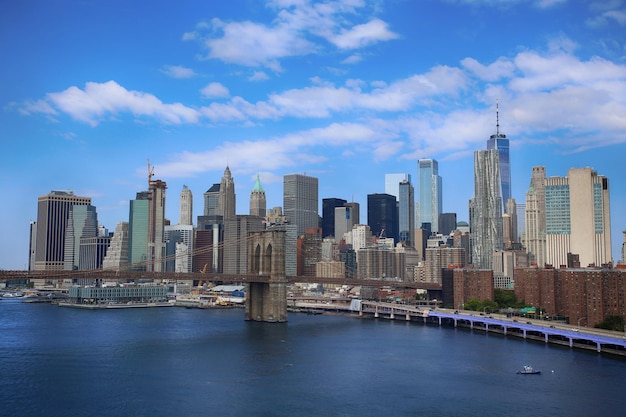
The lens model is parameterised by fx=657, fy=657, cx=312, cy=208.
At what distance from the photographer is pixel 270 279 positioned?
75.6 meters

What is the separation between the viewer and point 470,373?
4294 cm

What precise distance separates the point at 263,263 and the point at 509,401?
46.6m

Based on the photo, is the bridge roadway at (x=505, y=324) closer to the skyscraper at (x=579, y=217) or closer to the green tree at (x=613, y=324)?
the green tree at (x=613, y=324)

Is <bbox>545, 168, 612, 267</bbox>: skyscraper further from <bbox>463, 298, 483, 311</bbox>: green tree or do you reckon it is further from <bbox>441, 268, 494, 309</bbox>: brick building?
<bbox>463, 298, 483, 311</bbox>: green tree

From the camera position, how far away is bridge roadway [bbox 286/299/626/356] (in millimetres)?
52469

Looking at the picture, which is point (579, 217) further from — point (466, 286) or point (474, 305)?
point (474, 305)

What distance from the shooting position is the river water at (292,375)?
33594 mm

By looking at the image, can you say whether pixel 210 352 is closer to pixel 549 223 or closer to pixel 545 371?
pixel 545 371

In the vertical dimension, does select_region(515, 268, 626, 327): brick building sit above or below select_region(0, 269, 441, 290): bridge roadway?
below

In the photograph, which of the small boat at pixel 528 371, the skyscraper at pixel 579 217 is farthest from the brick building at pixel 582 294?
the skyscraper at pixel 579 217

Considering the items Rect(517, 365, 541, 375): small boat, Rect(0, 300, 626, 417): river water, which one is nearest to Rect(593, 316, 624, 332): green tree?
Rect(0, 300, 626, 417): river water

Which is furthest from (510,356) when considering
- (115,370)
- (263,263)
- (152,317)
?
(152,317)

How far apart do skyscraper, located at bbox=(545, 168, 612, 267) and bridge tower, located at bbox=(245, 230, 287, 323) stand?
10128 cm

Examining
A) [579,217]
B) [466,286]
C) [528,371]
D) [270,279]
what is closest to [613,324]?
[528,371]
